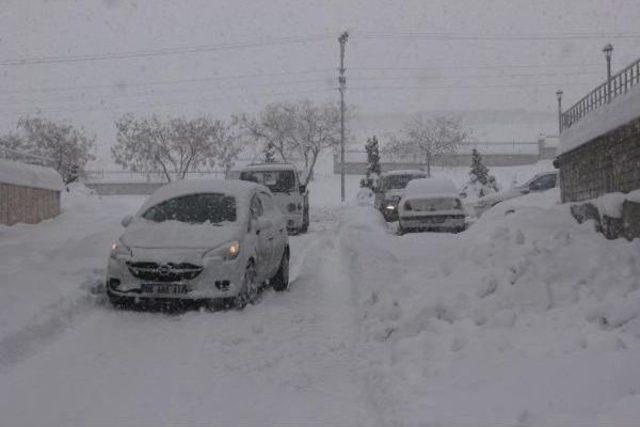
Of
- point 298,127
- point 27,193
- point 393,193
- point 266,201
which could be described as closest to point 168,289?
point 266,201

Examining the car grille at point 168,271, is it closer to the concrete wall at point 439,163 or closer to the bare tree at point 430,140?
the bare tree at point 430,140

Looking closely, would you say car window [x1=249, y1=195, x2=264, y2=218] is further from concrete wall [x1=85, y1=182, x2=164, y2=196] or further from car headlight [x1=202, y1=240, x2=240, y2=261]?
concrete wall [x1=85, y1=182, x2=164, y2=196]

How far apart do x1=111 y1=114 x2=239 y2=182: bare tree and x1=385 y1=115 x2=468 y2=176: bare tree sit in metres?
16.4

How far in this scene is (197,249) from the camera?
25.3 feet

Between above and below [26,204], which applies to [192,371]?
below

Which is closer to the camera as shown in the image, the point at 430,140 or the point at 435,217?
the point at 435,217

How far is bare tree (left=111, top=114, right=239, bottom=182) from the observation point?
5025 centimetres

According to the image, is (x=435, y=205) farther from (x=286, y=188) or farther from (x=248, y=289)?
(x=248, y=289)

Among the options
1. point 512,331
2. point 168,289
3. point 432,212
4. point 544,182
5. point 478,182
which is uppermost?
point 478,182

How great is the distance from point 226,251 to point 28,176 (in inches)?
444

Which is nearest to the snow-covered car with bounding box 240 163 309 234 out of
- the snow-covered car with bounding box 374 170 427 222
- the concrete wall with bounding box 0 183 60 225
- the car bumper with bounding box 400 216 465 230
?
the snow-covered car with bounding box 374 170 427 222

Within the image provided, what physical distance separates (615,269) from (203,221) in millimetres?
4984

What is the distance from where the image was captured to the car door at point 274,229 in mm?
9320

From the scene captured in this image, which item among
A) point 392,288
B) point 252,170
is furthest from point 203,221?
point 252,170
